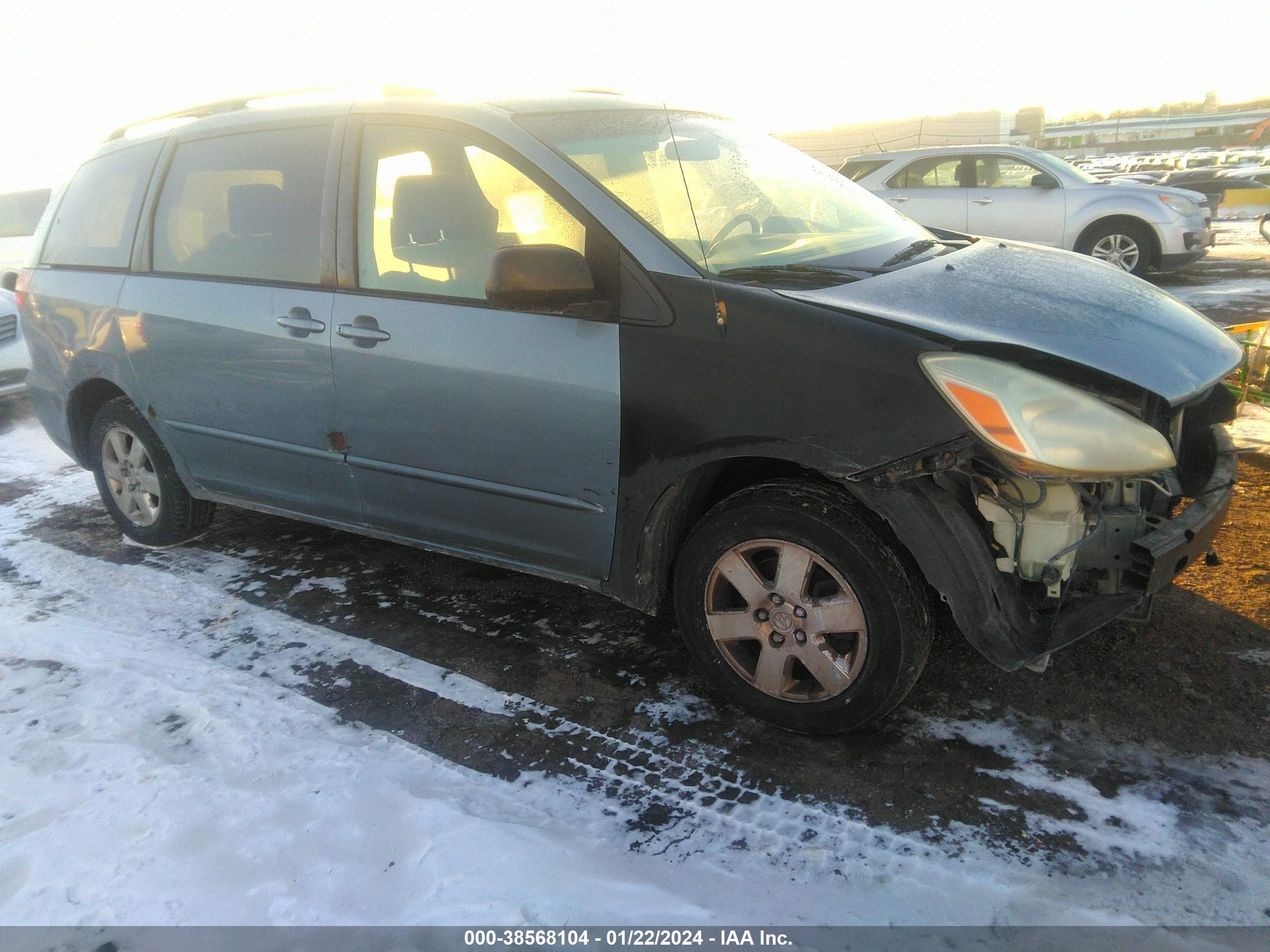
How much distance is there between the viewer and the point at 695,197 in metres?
3.08

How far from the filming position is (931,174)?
35.2 ft

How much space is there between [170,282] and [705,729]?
278 centimetres

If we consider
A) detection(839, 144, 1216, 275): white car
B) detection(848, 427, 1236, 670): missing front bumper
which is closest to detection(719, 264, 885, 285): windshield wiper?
detection(848, 427, 1236, 670): missing front bumper

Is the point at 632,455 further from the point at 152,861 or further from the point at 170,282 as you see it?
the point at 170,282

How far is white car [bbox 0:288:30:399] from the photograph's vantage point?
25.0ft

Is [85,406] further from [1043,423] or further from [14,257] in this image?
[14,257]

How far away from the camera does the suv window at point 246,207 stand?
341cm

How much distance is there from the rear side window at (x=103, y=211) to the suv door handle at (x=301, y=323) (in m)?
1.14

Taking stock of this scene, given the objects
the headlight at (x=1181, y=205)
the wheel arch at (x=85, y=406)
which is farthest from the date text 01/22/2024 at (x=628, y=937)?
the headlight at (x=1181, y=205)

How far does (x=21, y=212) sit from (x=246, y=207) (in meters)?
9.08

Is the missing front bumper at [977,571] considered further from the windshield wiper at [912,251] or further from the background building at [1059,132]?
the background building at [1059,132]

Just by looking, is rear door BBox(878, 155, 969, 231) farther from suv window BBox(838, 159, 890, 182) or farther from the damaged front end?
the damaged front end

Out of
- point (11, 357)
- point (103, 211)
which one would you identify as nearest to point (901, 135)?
point (11, 357)

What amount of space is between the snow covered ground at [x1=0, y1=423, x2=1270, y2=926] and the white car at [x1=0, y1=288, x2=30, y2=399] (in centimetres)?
546
